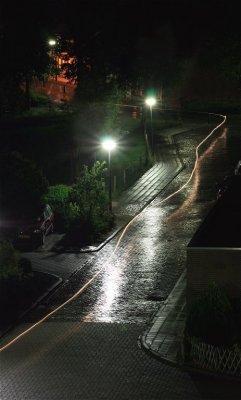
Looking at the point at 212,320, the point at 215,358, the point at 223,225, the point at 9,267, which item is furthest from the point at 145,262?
the point at 215,358

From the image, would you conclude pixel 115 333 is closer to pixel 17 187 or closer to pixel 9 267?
pixel 9 267

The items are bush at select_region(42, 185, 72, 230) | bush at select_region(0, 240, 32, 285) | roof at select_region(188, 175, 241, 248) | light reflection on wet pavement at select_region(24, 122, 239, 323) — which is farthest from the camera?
bush at select_region(42, 185, 72, 230)

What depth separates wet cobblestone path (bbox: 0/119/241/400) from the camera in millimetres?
19688

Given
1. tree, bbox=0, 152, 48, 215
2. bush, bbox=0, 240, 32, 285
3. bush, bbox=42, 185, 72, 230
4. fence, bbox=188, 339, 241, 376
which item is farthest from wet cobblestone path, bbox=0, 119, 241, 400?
tree, bbox=0, 152, 48, 215

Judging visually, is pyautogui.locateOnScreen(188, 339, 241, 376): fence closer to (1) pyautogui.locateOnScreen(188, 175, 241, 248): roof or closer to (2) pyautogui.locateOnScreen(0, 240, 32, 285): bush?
(1) pyautogui.locateOnScreen(188, 175, 241, 248): roof

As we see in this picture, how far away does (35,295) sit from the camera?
94.2 ft

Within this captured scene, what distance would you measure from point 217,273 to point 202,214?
17048mm

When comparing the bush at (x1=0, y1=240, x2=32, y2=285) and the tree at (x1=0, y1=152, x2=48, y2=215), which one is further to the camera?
the tree at (x1=0, y1=152, x2=48, y2=215)

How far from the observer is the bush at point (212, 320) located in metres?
21.2

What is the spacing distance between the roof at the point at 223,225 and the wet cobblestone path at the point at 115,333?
3458 millimetres

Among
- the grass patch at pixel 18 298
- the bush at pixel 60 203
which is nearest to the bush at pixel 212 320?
the grass patch at pixel 18 298

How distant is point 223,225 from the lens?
26000 mm

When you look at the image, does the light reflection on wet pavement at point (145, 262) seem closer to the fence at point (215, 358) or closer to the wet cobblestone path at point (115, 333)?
the wet cobblestone path at point (115, 333)

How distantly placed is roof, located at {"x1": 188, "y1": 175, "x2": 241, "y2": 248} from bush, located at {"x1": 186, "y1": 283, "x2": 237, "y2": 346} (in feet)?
8.02
